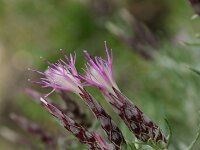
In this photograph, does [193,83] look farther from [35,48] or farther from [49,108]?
[35,48]

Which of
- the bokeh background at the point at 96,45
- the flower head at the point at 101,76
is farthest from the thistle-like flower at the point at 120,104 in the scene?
the bokeh background at the point at 96,45

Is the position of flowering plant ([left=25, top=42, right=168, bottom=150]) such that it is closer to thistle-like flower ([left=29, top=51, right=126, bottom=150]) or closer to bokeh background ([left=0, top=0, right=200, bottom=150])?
thistle-like flower ([left=29, top=51, right=126, bottom=150])

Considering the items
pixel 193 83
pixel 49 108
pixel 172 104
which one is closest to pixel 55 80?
pixel 49 108

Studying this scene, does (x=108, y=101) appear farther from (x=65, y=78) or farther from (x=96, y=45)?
(x=96, y=45)

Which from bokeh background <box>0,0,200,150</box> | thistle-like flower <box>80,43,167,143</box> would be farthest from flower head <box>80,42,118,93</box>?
bokeh background <box>0,0,200,150</box>

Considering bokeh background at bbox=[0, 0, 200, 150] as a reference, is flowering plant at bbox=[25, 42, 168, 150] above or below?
below
